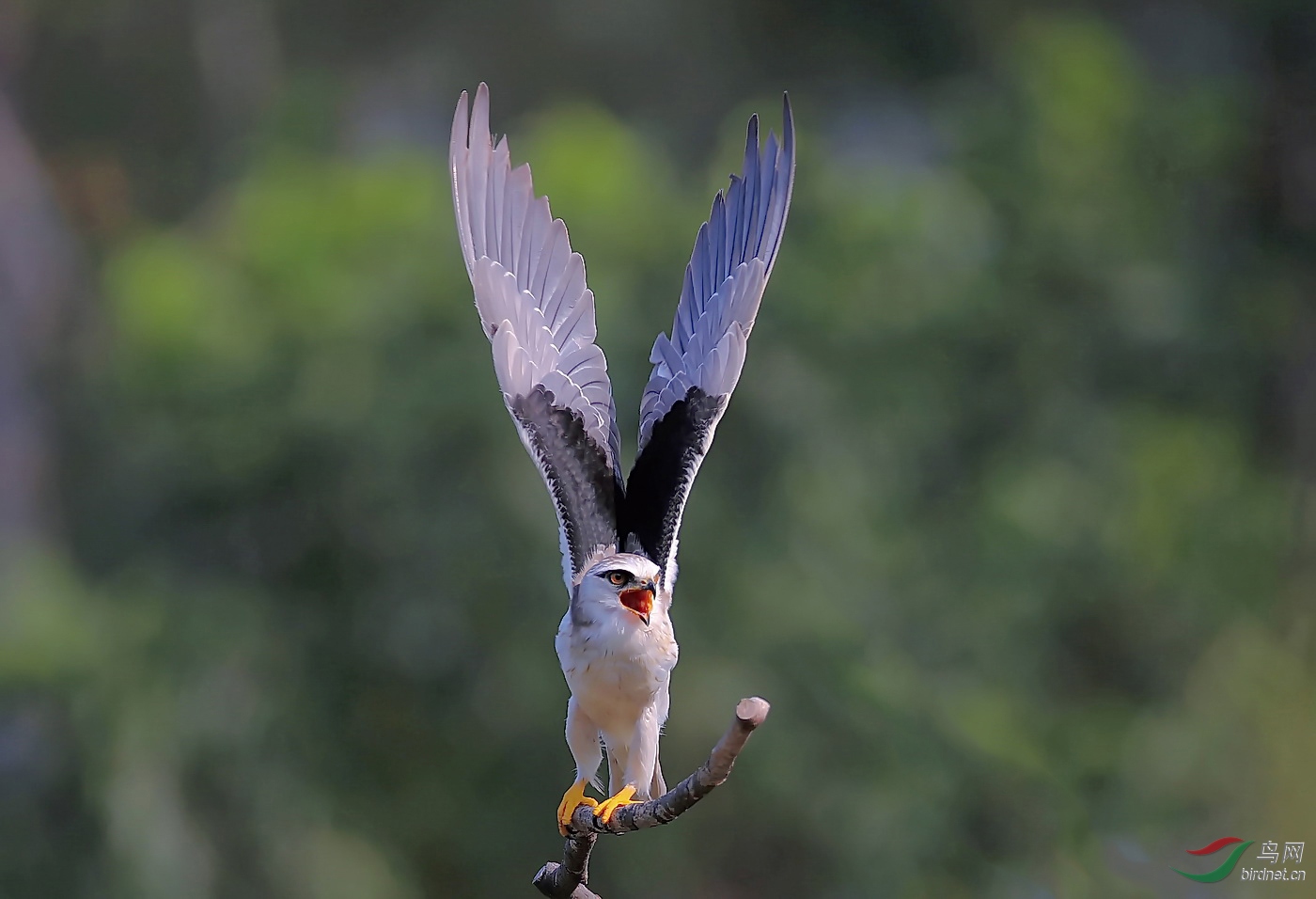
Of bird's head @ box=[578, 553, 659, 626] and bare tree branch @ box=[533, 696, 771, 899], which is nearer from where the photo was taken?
bare tree branch @ box=[533, 696, 771, 899]

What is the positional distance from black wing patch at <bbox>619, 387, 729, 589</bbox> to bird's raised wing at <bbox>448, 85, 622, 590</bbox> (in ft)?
0.15

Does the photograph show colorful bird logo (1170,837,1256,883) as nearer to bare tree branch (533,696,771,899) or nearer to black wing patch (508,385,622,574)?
bare tree branch (533,696,771,899)

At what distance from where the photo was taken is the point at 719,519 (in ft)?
24.3

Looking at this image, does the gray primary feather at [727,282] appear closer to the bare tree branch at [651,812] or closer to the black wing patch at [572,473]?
the black wing patch at [572,473]

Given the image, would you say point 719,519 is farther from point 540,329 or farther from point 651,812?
point 651,812

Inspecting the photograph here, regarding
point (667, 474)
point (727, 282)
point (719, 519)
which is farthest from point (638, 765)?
point (719, 519)

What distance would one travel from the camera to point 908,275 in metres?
8.43

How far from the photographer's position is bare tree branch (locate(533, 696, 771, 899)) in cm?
224

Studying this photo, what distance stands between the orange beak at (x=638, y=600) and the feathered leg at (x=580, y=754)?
0.28 metres

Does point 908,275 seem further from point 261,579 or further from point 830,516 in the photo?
point 261,579

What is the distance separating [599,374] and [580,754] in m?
0.79

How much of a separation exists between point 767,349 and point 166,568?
10.4 ft

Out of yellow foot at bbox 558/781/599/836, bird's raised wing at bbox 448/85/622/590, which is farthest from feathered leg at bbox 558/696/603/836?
bird's raised wing at bbox 448/85/622/590

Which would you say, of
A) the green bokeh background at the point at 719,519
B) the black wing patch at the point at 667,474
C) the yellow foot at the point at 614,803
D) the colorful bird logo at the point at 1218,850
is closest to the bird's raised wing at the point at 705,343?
the black wing patch at the point at 667,474
